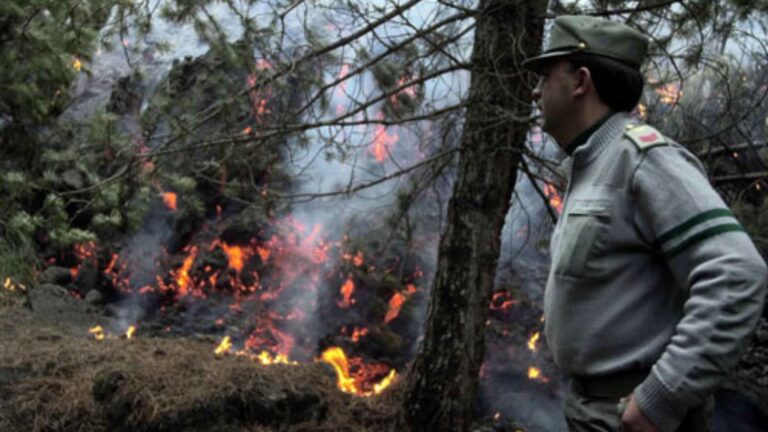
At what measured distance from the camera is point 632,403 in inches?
61.1

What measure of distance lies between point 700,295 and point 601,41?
854 mm

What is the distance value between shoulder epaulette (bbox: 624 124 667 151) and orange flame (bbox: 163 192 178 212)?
1162 cm

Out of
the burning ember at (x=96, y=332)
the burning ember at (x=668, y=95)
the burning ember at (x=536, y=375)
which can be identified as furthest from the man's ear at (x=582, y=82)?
the burning ember at (x=536, y=375)

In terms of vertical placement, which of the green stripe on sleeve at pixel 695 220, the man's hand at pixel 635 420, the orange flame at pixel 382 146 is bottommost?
the man's hand at pixel 635 420

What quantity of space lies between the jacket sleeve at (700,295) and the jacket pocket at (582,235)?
0.55ft

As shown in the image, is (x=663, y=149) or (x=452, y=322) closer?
(x=663, y=149)

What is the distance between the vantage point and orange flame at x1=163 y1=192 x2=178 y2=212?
12305 mm

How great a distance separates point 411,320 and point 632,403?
27.2ft

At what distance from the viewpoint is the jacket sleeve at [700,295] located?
4.84ft

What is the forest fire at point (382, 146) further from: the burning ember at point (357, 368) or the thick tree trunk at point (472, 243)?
the thick tree trunk at point (472, 243)

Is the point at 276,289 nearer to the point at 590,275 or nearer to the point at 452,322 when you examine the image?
the point at 452,322

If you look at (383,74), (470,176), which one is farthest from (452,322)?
(383,74)

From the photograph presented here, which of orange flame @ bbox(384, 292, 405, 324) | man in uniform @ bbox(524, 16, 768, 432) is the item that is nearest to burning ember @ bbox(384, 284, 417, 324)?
orange flame @ bbox(384, 292, 405, 324)

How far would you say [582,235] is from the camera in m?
1.78
